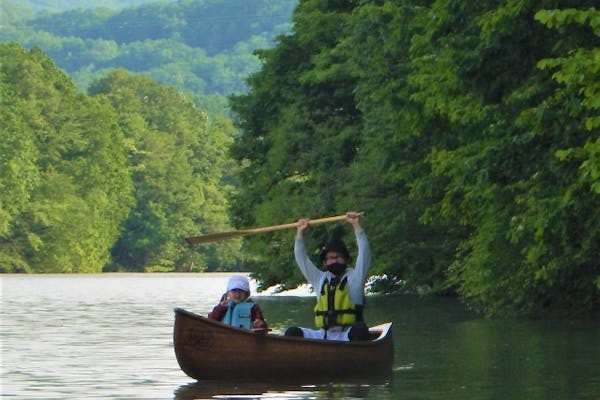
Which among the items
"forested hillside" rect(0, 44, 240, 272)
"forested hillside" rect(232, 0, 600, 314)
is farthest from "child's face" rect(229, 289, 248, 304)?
"forested hillside" rect(0, 44, 240, 272)

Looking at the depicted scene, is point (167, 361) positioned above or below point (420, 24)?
below

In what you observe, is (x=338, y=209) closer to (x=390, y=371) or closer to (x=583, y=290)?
(x=583, y=290)

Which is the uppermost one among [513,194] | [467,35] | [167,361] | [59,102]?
[59,102]

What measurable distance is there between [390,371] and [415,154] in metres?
18.8

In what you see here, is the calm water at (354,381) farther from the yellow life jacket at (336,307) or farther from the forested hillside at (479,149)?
the forested hillside at (479,149)

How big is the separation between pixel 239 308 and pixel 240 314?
81 millimetres

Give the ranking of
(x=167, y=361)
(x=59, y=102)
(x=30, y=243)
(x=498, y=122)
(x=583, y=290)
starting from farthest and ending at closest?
(x=59, y=102)
(x=30, y=243)
(x=583, y=290)
(x=498, y=122)
(x=167, y=361)

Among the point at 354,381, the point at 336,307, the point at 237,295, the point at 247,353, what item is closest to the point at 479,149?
the point at 336,307

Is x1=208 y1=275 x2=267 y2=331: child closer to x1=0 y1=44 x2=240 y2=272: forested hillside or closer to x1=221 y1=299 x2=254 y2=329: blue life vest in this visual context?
x1=221 y1=299 x2=254 y2=329: blue life vest

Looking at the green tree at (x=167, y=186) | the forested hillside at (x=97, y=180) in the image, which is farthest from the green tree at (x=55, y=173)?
the green tree at (x=167, y=186)

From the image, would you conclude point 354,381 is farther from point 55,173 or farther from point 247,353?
point 55,173

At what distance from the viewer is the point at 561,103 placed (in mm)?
29156

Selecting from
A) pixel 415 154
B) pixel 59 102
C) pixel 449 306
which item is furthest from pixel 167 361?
pixel 59 102

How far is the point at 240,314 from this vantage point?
23.5 metres
